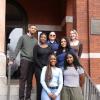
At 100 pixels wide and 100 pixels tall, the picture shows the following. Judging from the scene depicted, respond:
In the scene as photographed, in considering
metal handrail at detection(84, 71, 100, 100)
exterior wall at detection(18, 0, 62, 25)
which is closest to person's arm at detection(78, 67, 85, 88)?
metal handrail at detection(84, 71, 100, 100)

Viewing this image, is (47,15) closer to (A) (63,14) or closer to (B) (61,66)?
(A) (63,14)

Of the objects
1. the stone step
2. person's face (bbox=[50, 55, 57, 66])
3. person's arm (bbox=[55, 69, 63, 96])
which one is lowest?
the stone step

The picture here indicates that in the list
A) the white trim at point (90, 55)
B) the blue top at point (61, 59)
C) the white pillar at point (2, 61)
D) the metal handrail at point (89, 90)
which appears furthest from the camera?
the white trim at point (90, 55)

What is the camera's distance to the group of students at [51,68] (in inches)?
389

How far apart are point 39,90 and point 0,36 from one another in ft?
A: 9.14

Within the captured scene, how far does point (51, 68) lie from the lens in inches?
392

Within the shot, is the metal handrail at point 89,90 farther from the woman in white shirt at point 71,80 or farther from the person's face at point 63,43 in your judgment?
the person's face at point 63,43

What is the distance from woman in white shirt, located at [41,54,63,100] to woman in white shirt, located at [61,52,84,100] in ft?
0.81

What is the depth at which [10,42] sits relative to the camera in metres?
17.2

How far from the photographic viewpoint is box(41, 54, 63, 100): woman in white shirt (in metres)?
9.76

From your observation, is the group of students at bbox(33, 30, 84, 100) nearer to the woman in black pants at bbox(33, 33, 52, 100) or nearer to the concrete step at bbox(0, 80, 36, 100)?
the woman in black pants at bbox(33, 33, 52, 100)

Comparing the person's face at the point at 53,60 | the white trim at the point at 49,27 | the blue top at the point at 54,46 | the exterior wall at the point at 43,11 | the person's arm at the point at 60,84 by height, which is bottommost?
the person's arm at the point at 60,84

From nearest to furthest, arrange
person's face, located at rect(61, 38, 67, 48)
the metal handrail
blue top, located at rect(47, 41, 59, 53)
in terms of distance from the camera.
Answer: person's face, located at rect(61, 38, 67, 48) → blue top, located at rect(47, 41, 59, 53) → the metal handrail

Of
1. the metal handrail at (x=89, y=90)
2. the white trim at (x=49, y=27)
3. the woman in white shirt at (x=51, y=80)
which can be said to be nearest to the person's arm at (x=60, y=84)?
the woman in white shirt at (x=51, y=80)
